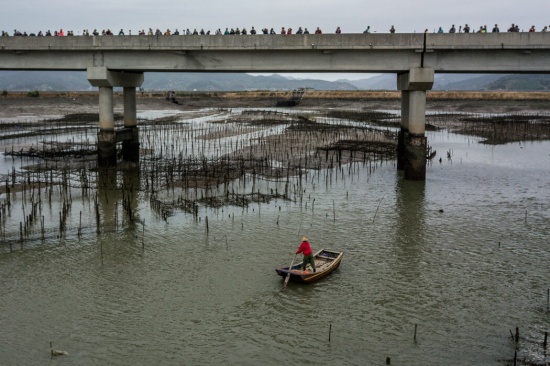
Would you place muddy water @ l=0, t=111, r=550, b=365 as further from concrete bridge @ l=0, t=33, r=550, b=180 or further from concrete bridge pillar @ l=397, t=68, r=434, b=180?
concrete bridge @ l=0, t=33, r=550, b=180

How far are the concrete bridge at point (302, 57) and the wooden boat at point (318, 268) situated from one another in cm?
1646

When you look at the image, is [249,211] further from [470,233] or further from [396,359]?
[396,359]

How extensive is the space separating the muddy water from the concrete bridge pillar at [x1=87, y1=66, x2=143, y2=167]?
8467 millimetres

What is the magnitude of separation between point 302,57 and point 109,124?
45.1 ft

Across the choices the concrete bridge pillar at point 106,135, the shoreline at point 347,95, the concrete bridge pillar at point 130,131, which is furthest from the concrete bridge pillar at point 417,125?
the shoreline at point 347,95

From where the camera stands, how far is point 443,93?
121750 millimetres

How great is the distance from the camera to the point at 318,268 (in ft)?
60.4

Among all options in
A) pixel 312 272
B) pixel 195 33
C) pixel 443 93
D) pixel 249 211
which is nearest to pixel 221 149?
pixel 195 33

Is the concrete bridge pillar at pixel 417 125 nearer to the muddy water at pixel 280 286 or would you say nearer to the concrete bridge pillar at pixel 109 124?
the muddy water at pixel 280 286

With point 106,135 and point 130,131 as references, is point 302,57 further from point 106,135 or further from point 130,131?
point 106,135

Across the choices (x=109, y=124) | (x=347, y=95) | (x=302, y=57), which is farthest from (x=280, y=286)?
(x=347, y=95)

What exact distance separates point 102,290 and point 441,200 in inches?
749

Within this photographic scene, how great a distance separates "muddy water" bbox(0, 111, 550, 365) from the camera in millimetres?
13859

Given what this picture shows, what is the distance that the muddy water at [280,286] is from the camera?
45.5ft
